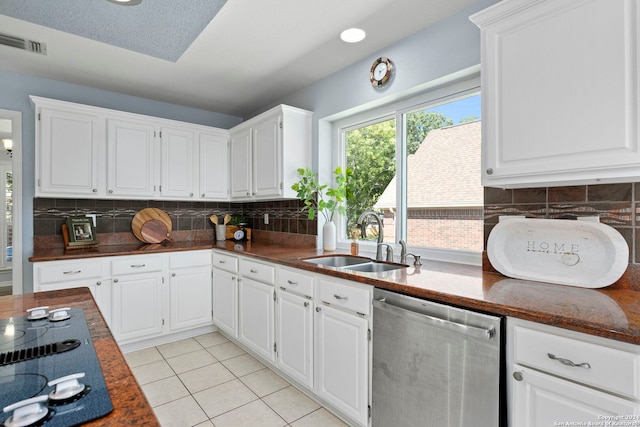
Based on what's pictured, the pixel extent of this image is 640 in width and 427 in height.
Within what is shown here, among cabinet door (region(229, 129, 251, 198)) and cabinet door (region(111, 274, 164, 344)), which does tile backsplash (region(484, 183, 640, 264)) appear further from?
cabinet door (region(111, 274, 164, 344))

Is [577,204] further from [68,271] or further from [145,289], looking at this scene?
[68,271]

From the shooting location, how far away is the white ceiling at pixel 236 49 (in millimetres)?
2008

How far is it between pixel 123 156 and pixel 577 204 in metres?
3.54

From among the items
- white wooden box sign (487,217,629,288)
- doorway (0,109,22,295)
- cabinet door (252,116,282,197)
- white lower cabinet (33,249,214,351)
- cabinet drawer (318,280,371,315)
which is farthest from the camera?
cabinet door (252,116,282,197)

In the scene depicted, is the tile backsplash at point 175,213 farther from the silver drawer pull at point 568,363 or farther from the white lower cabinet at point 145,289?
the silver drawer pull at point 568,363

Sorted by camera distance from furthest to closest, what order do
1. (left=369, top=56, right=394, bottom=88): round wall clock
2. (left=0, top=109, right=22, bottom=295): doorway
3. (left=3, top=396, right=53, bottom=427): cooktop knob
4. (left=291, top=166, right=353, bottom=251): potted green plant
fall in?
(left=0, top=109, right=22, bottom=295): doorway → (left=291, top=166, right=353, bottom=251): potted green plant → (left=369, top=56, right=394, bottom=88): round wall clock → (left=3, top=396, right=53, bottom=427): cooktop knob

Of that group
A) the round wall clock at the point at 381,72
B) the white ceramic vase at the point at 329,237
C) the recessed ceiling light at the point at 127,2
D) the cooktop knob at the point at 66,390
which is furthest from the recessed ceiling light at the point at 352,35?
the cooktop knob at the point at 66,390

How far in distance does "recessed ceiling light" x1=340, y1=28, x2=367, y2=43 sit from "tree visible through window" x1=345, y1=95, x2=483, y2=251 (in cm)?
63

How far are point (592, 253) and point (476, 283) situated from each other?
1.67 ft

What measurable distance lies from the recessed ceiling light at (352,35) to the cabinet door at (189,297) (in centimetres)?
243

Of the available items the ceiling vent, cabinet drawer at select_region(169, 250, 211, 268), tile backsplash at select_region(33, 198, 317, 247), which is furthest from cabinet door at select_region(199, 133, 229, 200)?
the ceiling vent

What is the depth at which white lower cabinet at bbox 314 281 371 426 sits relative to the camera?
179 centimetres

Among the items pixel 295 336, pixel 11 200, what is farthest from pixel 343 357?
pixel 11 200

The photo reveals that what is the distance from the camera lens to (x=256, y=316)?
2.70 m
